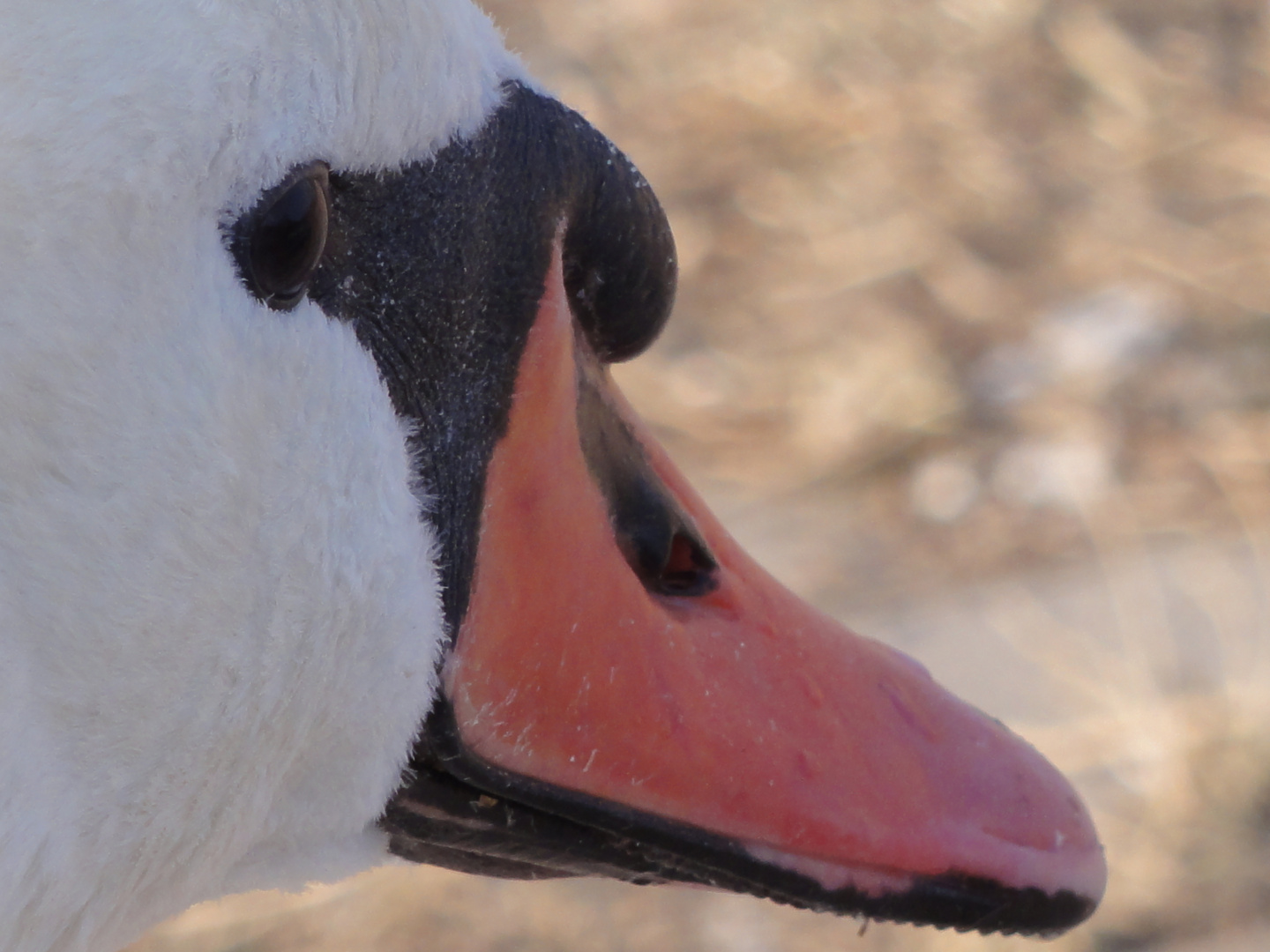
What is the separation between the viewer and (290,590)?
86cm

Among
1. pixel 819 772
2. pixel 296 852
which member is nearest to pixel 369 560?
pixel 296 852

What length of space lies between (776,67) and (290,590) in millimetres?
3960

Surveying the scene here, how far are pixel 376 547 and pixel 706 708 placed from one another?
0.87 feet

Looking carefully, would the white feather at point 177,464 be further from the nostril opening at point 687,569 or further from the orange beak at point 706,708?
the nostril opening at point 687,569

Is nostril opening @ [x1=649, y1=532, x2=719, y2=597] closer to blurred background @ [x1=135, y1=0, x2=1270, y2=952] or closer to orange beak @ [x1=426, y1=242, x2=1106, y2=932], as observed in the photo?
orange beak @ [x1=426, y1=242, x2=1106, y2=932]

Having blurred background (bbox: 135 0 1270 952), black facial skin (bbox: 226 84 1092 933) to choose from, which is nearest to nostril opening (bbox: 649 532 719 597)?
black facial skin (bbox: 226 84 1092 933)

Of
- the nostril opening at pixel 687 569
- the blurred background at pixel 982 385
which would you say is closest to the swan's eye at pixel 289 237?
the nostril opening at pixel 687 569

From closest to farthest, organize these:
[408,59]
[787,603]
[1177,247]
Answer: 1. [408,59]
2. [787,603]
3. [1177,247]

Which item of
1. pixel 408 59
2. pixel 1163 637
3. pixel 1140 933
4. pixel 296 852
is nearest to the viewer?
pixel 408 59

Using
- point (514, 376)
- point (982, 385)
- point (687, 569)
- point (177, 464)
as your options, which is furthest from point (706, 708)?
point (982, 385)

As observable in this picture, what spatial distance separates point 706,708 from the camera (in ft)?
3.47

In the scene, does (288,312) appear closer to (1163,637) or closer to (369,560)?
(369,560)

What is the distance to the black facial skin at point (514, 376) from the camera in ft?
3.12

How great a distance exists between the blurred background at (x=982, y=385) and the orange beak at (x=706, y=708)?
1.52 m
